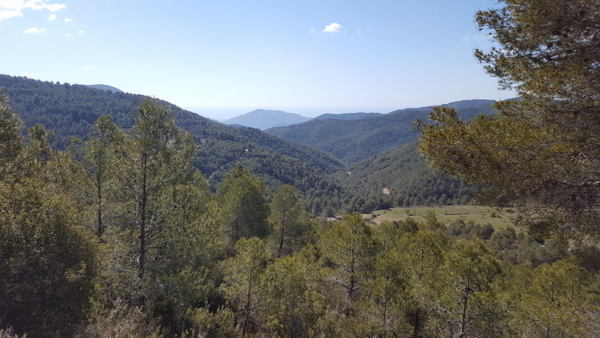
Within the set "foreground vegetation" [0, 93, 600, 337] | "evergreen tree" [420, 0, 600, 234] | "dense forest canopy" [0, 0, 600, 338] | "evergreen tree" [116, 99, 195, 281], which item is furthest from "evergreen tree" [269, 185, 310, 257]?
"evergreen tree" [420, 0, 600, 234]

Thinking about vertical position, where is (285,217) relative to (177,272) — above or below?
below

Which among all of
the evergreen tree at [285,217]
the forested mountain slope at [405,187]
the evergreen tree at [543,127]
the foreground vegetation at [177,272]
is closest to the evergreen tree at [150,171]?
the foreground vegetation at [177,272]

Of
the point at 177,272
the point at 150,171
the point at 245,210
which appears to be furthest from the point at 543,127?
the point at 245,210

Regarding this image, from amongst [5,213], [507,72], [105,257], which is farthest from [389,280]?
[5,213]

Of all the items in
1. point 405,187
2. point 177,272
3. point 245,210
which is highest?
point 245,210

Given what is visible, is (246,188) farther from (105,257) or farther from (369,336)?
(369,336)

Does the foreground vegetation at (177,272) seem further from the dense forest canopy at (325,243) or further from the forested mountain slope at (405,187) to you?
the forested mountain slope at (405,187)

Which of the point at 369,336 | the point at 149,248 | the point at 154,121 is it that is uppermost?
the point at 154,121

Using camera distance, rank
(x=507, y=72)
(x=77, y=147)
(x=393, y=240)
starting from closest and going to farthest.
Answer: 1. (x=507, y=72)
2. (x=77, y=147)
3. (x=393, y=240)

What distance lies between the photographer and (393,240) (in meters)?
19.1

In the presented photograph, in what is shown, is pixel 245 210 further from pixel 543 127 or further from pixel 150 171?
pixel 543 127

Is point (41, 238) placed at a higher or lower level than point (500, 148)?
lower

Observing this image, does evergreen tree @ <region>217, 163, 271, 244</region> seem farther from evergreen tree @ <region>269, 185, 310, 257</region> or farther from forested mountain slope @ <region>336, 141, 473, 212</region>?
forested mountain slope @ <region>336, 141, 473, 212</region>

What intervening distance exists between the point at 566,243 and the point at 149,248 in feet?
41.1
